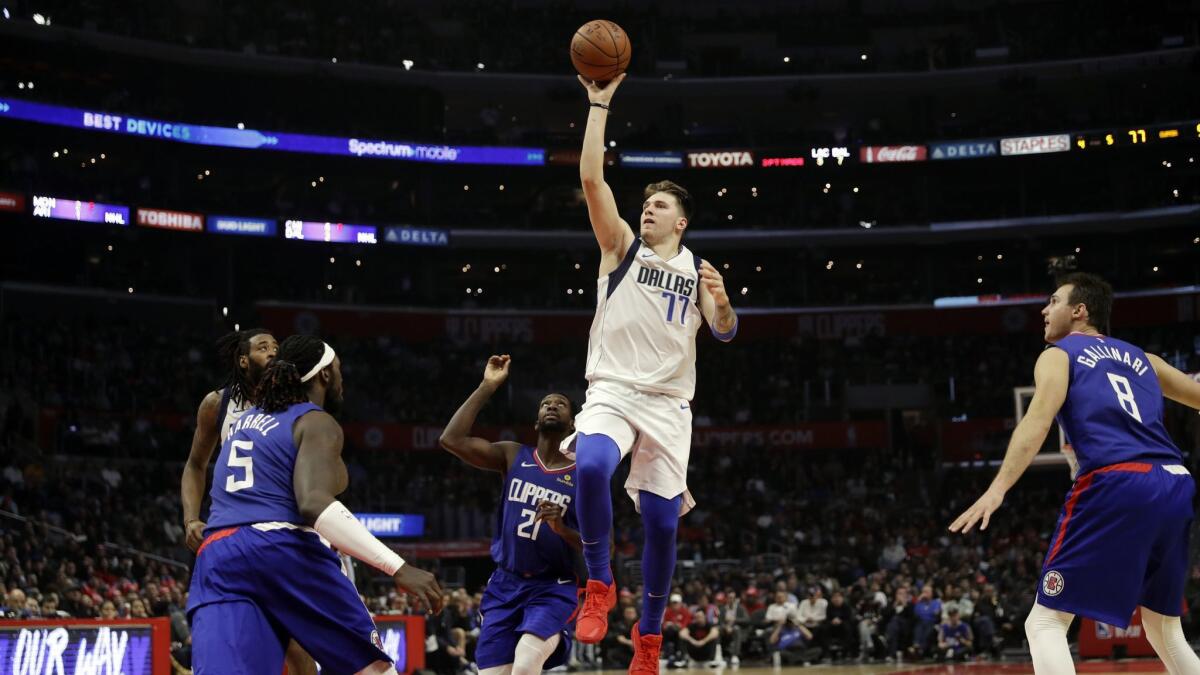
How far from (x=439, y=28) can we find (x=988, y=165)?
759 inches

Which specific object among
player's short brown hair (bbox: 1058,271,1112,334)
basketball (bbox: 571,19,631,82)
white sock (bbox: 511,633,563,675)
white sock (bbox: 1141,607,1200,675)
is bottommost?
white sock (bbox: 511,633,563,675)

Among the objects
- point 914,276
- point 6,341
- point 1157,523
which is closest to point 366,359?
point 6,341

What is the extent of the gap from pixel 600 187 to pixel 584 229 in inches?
1457

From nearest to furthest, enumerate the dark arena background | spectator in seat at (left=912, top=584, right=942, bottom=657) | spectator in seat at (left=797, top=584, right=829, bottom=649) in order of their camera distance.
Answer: spectator in seat at (left=912, top=584, right=942, bottom=657)
spectator in seat at (left=797, top=584, right=829, bottom=649)
the dark arena background

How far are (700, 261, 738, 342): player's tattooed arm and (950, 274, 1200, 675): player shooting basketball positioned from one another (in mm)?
1782

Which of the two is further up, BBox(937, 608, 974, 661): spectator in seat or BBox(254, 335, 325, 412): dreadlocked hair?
BBox(254, 335, 325, 412): dreadlocked hair

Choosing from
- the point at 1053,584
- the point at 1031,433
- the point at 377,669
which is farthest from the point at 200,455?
the point at 1053,584

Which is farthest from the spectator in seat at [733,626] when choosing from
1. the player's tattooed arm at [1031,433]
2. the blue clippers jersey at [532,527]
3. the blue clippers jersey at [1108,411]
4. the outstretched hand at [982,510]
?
the outstretched hand at [982,510]

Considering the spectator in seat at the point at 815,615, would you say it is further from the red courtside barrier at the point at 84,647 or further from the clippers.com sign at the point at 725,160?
the clippers.com sign at the point at 725,160

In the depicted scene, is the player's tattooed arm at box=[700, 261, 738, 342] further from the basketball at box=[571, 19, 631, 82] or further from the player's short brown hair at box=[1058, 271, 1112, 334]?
the player's short brown hair at box=[1058, 271, 1112, 334]

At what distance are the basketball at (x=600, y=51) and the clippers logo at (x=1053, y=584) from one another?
3579 millimetres

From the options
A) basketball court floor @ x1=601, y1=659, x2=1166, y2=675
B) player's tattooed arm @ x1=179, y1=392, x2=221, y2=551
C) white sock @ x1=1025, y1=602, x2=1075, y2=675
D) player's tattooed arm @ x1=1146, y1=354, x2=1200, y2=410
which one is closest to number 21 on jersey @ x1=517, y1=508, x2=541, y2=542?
player's tattooed arm @ x1=179, y1=392, x2=221, y2=551

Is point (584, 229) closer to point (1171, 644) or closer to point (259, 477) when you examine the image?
point (1171, 644)

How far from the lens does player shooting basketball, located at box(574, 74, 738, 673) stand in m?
7.85
